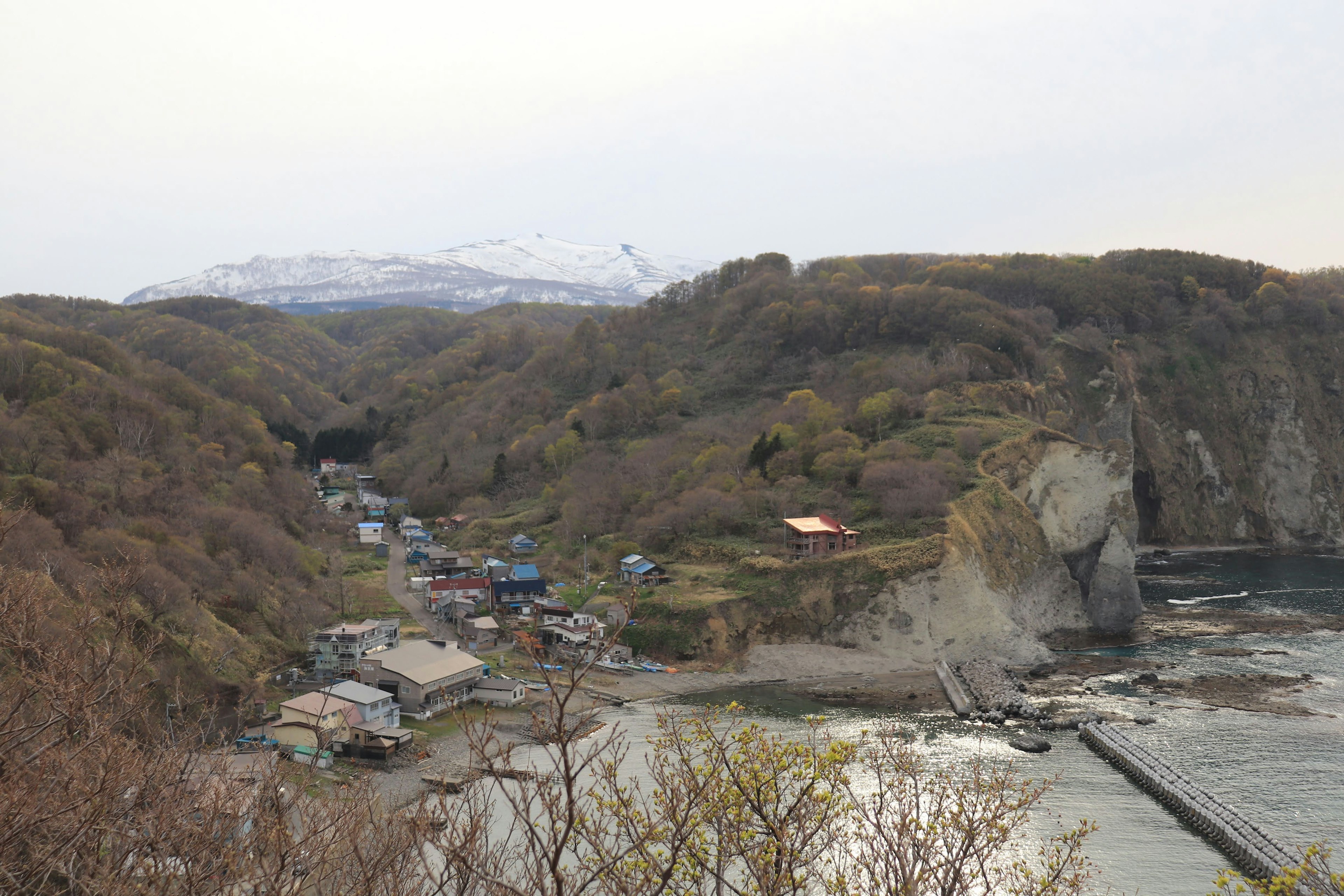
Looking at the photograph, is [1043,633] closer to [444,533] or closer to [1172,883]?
[1172,883]

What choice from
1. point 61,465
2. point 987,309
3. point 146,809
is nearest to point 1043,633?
point 987,309

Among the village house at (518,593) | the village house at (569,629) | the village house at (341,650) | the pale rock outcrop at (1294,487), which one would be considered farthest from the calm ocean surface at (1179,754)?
the pale rock outcrop at (1294,487)

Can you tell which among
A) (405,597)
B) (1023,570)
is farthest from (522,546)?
(1023,570)

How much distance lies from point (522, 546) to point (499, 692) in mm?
20592

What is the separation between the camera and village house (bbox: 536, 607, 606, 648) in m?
35.6

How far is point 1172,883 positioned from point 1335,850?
4484mm

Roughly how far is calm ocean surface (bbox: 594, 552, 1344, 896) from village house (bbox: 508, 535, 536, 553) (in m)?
21.0

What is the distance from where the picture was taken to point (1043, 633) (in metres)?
40.4

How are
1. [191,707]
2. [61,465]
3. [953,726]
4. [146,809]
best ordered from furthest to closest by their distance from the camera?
[61,465] < [953,726] < [191,707] < [146,809]

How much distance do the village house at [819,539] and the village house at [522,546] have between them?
17263mm

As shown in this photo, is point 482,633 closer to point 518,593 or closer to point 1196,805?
point 518,593

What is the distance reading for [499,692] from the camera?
3056 cm

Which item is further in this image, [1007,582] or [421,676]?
[1007,582]

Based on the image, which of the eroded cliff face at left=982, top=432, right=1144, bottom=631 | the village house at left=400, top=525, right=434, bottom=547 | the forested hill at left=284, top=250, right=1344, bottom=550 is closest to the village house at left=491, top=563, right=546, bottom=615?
the forested hill at left=284, top=250, right=1344, bottom=550
